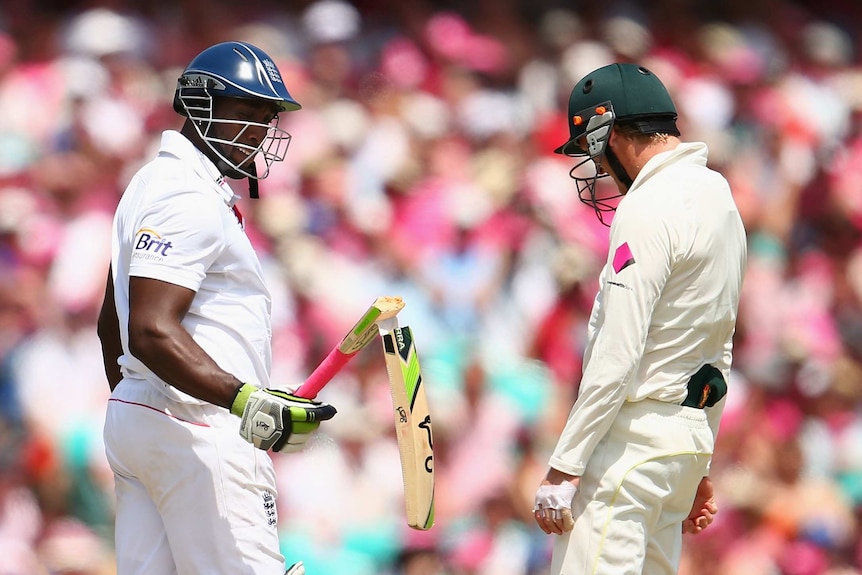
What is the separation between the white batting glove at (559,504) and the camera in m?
2.58

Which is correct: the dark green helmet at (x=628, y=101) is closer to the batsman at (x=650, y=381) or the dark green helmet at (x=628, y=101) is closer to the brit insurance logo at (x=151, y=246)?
the batsman at (x=650, y=381)

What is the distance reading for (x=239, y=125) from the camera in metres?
Result: 2.80

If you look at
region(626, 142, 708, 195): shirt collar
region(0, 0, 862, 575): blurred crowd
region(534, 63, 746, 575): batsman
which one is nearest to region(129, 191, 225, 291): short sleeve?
region(534, 63, 746, 575): batsman

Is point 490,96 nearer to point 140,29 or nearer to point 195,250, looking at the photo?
point 140,29

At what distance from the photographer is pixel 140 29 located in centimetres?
465

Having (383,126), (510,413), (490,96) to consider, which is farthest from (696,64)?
(510,413)

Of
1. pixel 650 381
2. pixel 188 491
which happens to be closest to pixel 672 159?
pixel 650 381

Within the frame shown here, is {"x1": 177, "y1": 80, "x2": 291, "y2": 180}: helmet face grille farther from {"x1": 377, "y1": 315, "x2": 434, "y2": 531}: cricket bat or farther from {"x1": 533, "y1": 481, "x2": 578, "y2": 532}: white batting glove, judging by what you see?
{"x1": 533, "y1": 481, "x2": 578, "y2": 532}: white batting glove

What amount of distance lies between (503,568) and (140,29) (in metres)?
2.57

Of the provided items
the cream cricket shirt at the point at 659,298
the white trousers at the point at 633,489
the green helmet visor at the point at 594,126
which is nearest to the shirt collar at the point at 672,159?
the cream cricket shirt at the point at 659,298

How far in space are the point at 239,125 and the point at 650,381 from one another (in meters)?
1.15

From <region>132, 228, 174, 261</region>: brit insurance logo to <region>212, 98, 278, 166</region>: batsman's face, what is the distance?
0.40 metres

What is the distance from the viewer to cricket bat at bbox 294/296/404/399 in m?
2.57

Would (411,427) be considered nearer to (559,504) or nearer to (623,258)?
(559,504)
